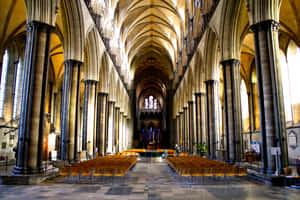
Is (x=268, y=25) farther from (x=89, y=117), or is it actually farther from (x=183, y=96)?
(x=183, y=96)

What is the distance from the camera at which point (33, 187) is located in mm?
6980

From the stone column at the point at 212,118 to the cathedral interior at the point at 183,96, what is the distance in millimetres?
71

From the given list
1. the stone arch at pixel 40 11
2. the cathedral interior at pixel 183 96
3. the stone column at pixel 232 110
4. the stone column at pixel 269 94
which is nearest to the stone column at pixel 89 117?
the cathedral interior at pixel 183 96

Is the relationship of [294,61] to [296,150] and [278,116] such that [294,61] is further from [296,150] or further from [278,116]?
[278,116]

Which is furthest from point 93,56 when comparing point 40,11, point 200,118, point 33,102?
point 200,118

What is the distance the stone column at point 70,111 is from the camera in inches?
473

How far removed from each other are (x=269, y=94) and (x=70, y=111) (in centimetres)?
949

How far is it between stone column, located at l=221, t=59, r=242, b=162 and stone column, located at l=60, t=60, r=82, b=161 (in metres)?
8.05

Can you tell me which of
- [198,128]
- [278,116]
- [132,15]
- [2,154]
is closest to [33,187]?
[278,116]

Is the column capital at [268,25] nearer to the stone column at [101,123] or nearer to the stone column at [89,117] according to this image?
the stone column at [89,117]

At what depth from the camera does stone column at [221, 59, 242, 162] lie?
1161 centimetres

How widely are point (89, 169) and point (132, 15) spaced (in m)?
24.4

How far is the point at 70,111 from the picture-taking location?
1234 cm

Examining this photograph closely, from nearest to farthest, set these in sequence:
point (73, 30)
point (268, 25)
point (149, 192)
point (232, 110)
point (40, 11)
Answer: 1. point (149, 192)
2. point (268, 25)
3. point (40, 11)
4. point (232, 110)
5. point (73, 30)
